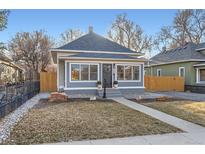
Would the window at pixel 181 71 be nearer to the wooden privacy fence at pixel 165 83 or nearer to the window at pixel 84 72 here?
the wooden privacy fence at pixel 165 83

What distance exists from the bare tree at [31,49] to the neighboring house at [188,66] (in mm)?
15781

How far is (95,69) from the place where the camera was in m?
17.9

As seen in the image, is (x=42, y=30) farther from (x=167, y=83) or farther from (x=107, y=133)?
(x=107, y=133)

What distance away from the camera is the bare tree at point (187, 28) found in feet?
124

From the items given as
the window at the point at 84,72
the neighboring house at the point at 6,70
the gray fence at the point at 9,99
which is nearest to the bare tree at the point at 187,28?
the window at the point at 84,72

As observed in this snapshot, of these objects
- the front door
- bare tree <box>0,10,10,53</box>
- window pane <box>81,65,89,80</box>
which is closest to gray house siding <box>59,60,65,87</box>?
window pane <box>81,65,89,80</box>

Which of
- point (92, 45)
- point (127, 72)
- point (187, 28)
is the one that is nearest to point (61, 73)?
point (92, 45)

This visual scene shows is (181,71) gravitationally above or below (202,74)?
above

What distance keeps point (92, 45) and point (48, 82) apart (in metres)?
5.55

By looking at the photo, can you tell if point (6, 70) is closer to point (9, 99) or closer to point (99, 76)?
point (99, 76)

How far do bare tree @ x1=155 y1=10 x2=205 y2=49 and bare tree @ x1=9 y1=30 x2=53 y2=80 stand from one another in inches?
834

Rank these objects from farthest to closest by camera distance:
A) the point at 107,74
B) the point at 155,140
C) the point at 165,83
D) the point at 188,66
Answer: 1. the point at 165,83
2. the point at 188,66
3. the point at 107,74
4. the point at 155,140

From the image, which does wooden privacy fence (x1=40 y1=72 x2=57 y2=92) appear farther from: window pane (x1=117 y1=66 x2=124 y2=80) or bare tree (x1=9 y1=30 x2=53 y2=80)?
bare tree (x1=9 y1=30 x2=53 y2=80)
